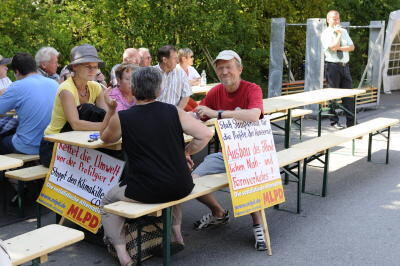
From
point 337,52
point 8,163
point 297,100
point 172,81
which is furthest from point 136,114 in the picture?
point 337,52

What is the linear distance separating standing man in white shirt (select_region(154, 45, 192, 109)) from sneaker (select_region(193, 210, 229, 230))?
2086mm

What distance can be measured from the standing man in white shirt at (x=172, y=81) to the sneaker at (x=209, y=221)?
2.09m

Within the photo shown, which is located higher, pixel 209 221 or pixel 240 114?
pixel 240 114

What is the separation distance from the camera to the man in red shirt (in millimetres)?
4574

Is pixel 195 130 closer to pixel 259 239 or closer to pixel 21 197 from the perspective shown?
pixel 259 239

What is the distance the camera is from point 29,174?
4871 millimetres

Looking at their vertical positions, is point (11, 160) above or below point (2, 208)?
above

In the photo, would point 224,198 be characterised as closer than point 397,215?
No

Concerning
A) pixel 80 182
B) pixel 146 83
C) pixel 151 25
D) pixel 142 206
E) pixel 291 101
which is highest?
pixel 151 25

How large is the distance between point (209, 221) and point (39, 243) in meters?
2.14

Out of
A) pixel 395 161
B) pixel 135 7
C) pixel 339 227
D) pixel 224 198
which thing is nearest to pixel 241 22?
pixel 135 7

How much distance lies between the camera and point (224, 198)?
19.7ft

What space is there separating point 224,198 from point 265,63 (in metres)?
8.90

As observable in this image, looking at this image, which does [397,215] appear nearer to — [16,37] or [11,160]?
[11,160]
